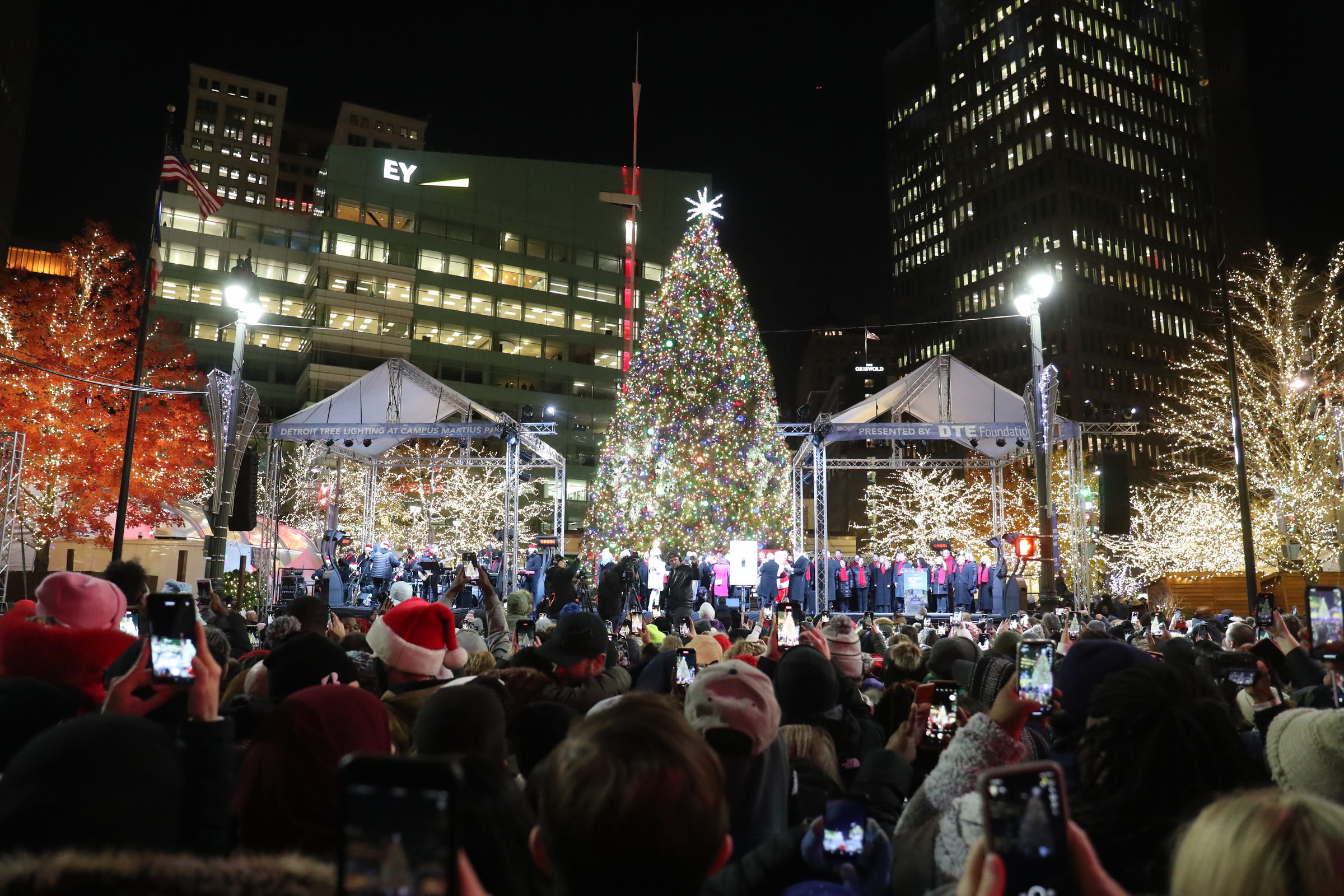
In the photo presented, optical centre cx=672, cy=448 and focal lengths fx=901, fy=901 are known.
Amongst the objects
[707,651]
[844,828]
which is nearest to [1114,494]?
[707,651]

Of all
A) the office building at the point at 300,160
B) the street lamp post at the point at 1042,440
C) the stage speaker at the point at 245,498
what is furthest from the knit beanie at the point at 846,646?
the office building at the point at 300,160

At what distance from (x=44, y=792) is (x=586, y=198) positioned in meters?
74.1

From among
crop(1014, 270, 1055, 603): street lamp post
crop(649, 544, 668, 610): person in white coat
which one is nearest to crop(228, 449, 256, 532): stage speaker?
crop(649, 544, 668, 610): person in white coat

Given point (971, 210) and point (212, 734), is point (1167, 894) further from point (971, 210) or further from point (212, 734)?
point (971, 210)

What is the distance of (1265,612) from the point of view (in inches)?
235

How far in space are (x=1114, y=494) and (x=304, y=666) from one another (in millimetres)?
16622

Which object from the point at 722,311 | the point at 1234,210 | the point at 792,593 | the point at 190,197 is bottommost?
the point at 792,593

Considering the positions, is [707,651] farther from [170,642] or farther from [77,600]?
[170,642]

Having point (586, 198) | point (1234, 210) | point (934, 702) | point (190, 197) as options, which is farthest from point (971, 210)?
point (934, 702)

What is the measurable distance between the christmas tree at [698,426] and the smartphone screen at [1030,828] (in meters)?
27.4

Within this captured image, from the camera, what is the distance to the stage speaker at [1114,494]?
1681 centimetres

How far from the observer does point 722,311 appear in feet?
102

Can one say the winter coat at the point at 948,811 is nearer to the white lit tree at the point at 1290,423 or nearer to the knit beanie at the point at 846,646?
the knit beanie at the point at 846,646

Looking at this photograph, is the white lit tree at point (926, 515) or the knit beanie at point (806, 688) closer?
the knit beanie at point (806, 688)
